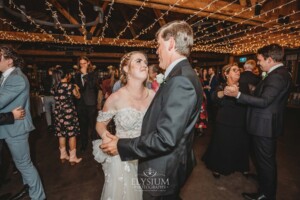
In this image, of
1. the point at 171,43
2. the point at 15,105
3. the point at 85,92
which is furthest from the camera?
the point at 85,92

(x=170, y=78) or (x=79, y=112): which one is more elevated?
(x=170, y=78)

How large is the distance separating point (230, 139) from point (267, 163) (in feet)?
2.32

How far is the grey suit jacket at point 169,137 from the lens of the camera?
3.27 ft

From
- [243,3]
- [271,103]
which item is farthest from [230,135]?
[243,3]

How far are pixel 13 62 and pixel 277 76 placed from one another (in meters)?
2.87

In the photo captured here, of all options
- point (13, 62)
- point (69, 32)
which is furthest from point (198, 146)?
point (69, 32)

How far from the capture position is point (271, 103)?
2.09m

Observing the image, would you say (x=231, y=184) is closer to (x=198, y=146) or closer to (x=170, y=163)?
(x=198, y=146)

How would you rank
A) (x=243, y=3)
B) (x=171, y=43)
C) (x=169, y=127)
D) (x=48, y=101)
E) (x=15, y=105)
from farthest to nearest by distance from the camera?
(x=48, y=101) → (x=243, y=3) → (x=15, y=105) → (x=171, y=43) → (x=169, y=127)

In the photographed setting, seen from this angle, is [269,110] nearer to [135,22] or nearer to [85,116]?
[85,116]

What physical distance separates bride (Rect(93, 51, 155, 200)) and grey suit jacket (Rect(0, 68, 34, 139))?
2.70 feet

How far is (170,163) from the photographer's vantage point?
1.15 metres

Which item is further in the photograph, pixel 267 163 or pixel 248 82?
pixel 248 82

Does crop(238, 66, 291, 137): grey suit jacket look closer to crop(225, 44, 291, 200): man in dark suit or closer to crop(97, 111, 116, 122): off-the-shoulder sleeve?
crop(225, 44, 291, 200): man in dark suit
